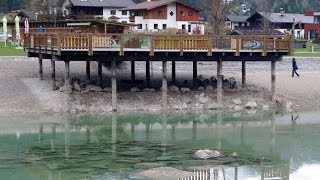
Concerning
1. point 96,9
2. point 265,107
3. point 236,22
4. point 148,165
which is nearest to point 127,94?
point 265,107

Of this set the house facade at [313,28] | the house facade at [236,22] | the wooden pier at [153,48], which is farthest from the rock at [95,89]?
the house facade at [313,28]

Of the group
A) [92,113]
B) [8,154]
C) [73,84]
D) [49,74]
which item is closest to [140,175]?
[8,154]

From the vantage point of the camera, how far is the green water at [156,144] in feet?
84.5

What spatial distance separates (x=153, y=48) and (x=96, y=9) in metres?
48.5

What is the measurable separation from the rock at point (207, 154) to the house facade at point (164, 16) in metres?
55.3

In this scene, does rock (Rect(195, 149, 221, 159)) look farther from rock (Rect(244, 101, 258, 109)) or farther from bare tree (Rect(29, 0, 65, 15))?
bare tree (Rect(29, 0, 65, 15))

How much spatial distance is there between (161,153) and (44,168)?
18.4ft

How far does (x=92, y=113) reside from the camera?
40.1 meters

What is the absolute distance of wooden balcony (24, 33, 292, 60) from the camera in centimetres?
3956

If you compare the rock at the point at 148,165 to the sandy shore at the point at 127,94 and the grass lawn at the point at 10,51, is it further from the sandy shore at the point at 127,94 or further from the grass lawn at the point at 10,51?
the grass lawn at the point at 10,51

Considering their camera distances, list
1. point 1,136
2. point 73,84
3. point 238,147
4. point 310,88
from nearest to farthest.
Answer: point 238,147 < point 1,136 < point 73,84 < point 310,88

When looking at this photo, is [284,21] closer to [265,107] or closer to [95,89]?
[265,107]

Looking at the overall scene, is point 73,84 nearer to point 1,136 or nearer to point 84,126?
point 84,126

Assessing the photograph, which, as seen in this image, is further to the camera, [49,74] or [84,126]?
[49,74]
